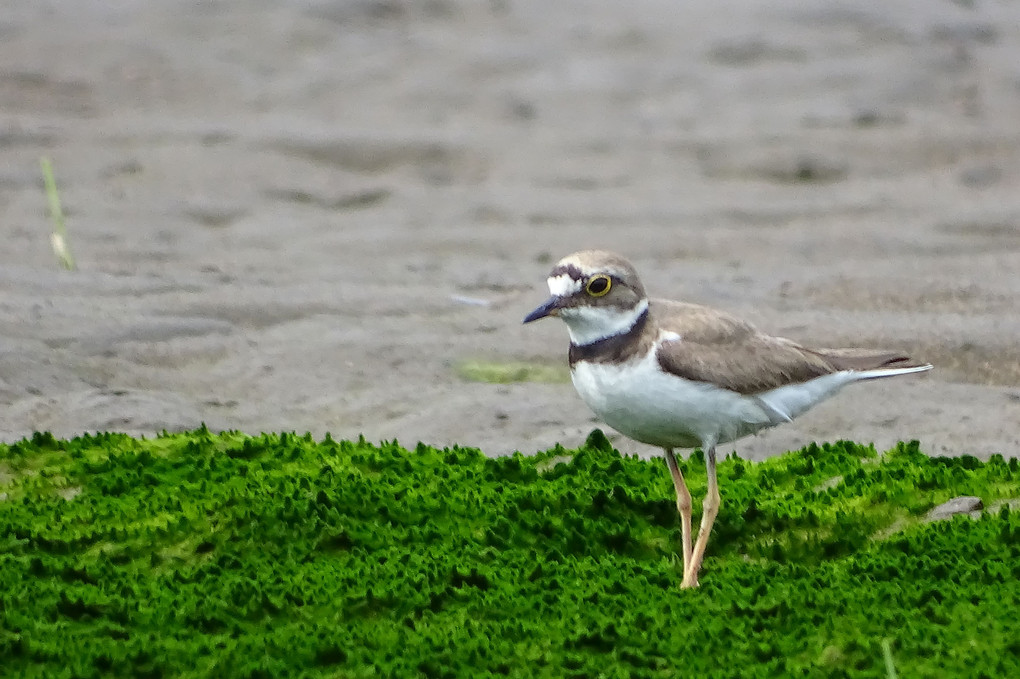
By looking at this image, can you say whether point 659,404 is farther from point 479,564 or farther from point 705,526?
point 479,564

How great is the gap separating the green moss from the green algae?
125cm

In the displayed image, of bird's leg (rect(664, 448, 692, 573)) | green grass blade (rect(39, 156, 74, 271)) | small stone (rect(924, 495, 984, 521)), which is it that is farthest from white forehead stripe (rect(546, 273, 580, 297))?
green grass blade (rect(39, 156, 74, 271))

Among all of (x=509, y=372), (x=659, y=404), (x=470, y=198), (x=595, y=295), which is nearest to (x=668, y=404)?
(x=659, y=404)

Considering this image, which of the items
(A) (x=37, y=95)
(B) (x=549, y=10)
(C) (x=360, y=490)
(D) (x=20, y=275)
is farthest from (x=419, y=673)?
(B) (x=549, y=10)

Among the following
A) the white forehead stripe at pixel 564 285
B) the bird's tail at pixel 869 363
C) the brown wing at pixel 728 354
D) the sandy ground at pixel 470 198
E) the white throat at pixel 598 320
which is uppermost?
the white forehead stripe at pixel 564 285

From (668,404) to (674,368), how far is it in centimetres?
10

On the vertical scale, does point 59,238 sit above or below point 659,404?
below

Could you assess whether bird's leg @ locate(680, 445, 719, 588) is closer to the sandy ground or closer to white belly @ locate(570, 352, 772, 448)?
white belly @ locate(570, 352, 772, 448)

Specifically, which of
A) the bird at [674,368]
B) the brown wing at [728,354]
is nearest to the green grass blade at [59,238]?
the bird at [674,368]

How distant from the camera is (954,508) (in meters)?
4.50

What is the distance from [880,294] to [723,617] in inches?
156

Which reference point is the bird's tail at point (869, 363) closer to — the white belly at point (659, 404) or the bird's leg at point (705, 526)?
the white belly at point (659, 404)

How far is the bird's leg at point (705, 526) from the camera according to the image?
405 centimetres

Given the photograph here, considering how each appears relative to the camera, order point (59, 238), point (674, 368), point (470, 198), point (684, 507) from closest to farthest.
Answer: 1. point (674, 368)
2. point (684, 507)
3. point (59, 238)
4. point (470, 198)
